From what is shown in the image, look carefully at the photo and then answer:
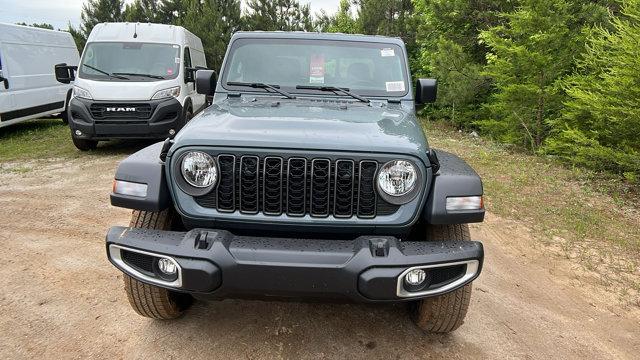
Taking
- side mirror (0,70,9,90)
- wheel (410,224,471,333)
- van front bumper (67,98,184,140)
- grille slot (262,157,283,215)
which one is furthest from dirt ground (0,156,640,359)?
side mirror (0,70,9,90)

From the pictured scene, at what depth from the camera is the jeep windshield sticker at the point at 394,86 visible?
376 centimetres

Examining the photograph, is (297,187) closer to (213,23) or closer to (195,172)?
(195,172)

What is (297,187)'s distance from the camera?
8.18 ft

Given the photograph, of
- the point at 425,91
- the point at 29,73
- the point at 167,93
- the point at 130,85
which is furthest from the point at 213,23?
the point at 425,91

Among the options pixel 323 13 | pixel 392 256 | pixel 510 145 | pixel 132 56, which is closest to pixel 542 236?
pixel 392 256

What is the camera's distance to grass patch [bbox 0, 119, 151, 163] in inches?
355

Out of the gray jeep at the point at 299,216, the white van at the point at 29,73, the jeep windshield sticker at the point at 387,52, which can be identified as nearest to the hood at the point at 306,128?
the gray jeep at the point at 299,216

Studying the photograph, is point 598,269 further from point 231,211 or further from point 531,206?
point 231,211

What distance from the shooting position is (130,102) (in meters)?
8.31

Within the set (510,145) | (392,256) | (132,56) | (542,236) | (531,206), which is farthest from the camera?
(510,145)

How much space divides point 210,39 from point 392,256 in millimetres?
21145

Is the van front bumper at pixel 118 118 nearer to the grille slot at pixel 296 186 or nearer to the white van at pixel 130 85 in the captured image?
the white van at pixel 130 85

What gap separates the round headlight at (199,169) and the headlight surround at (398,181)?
86cm

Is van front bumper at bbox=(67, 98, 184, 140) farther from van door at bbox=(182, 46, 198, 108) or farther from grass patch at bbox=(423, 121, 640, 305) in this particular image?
grass patch at bbox=(423, 121, 640, 305)
